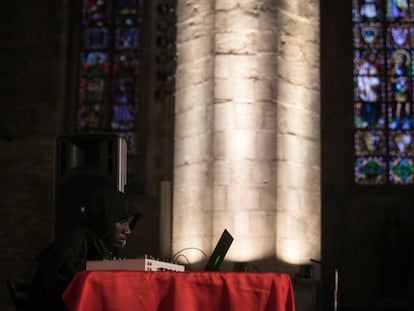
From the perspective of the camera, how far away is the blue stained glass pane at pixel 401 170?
1312 cm

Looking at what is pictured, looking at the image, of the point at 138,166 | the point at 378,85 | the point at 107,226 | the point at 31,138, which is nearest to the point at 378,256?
the point at 378,85

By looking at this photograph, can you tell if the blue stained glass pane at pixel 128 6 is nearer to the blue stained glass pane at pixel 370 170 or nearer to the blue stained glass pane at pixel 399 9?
the blue stained glass pane at pixel 399 9

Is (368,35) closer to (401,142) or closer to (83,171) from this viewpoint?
(401,142)

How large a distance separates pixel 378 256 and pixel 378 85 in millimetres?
2652

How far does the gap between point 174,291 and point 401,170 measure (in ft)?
32.1

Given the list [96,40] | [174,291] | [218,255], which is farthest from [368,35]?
[174,291]

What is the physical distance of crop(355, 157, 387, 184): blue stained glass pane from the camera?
43.1ft

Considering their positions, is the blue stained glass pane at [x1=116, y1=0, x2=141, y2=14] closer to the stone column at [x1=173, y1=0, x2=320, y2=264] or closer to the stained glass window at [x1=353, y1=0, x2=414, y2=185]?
the stained glass window at [x1=353, y1=0, x2=414, y2=185]

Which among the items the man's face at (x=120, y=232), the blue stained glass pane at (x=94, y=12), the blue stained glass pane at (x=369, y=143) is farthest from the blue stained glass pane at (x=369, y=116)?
the man's face at (x=120, y=232)

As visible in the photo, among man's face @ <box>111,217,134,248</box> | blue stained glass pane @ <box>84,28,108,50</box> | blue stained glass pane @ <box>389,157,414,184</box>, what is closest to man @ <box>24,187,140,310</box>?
man's face @ <box>111,217,134,248</box>

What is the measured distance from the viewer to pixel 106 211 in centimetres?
442

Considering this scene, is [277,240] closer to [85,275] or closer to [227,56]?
[227,56]

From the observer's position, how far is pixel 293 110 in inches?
294

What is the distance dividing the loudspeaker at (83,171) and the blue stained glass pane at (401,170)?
7.28 metres
